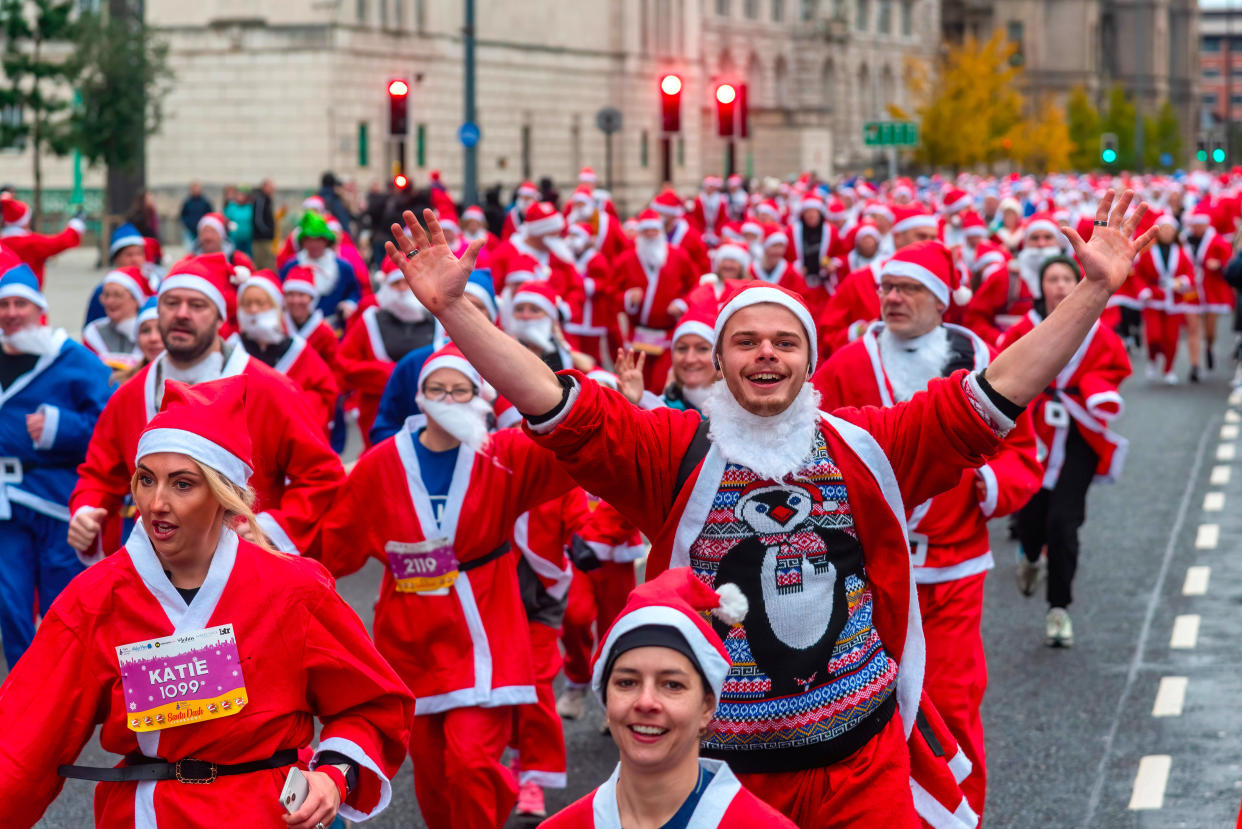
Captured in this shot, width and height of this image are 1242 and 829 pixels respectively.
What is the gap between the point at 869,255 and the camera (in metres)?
18.7

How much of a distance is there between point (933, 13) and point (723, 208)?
79.0 meters

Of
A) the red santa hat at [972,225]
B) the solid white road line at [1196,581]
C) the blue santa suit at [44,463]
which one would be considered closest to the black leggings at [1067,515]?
the solid white road line at [1196,581]

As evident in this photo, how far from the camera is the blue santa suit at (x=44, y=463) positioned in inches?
339

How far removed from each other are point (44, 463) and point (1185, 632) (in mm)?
5641

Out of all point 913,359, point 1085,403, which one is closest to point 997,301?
point 1085,403

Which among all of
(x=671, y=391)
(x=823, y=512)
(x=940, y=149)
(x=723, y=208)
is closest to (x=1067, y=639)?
(x=671, y=391)

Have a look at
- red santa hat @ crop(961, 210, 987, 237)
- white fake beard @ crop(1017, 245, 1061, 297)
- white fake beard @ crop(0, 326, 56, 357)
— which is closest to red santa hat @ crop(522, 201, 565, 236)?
red santa hat @ crop(961, 210, 987, 237)

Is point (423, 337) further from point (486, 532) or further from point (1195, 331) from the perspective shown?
point (1195, 331)

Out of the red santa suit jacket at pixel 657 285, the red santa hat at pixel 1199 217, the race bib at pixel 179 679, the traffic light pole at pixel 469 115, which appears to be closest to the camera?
the race bib at pixel 179 679

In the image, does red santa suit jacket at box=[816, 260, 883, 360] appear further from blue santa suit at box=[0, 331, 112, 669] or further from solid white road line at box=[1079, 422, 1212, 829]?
blue santa suit at box=[0, 331, 112, 669]

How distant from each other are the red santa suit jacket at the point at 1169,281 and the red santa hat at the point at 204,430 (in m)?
18.5

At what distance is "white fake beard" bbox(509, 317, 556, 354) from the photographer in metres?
10.2

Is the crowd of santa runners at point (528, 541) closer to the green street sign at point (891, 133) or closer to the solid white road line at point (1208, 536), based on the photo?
the solid white road line at point (1208, 536)

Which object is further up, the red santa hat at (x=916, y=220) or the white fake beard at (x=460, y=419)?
the red santa hat at (x=916, y=220)
